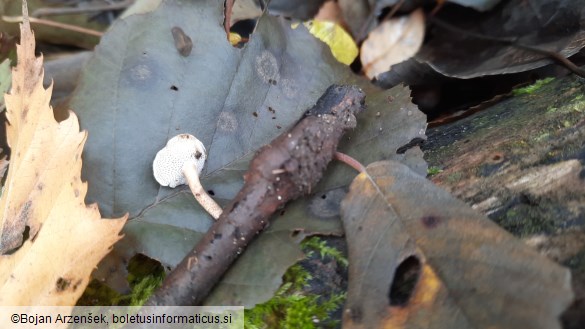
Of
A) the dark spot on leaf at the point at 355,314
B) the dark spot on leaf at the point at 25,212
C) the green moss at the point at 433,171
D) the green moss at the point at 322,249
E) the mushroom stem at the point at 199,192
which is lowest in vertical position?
the dark spot on leaf at the point at 25,212

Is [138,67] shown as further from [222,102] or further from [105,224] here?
[105,224]

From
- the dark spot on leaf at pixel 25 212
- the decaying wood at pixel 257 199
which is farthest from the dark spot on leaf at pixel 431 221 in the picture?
the dark spot on leaf at pixel 25 212

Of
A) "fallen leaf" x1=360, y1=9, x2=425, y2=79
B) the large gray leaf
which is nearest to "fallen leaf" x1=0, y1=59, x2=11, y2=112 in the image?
the large gray leaf

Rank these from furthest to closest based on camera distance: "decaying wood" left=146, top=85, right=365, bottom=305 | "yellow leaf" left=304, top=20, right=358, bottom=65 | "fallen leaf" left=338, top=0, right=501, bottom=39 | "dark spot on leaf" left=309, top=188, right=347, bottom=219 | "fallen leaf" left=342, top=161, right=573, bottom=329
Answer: "fallen leaf" left=338, top=0, right=501, bottom=39, "yellow leaf" left=304, top=20, right=358, bottom=65, "dark spot on leaf" left=309, top=188, right=347, bottom=219, "decaying wood" left=146, top=85, right=365, bottom=305, "fallen leaf" left=342, top=161, right=573, bottom=329

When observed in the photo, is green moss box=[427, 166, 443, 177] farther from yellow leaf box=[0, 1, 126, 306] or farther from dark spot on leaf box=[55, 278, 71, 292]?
dark spot on leaf box=[55, 278, 71, 292]

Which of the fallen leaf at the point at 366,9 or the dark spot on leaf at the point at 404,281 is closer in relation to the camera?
the dark spot on leaf at the point at 404,281

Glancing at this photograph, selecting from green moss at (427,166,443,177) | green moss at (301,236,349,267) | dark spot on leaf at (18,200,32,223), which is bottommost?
dark spot on leaf at (18,200,32,223)

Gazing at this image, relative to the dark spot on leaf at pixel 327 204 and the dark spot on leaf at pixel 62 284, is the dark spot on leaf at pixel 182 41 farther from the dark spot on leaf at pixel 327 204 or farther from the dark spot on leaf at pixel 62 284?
the dark spot on leaf at pixel 62 284
